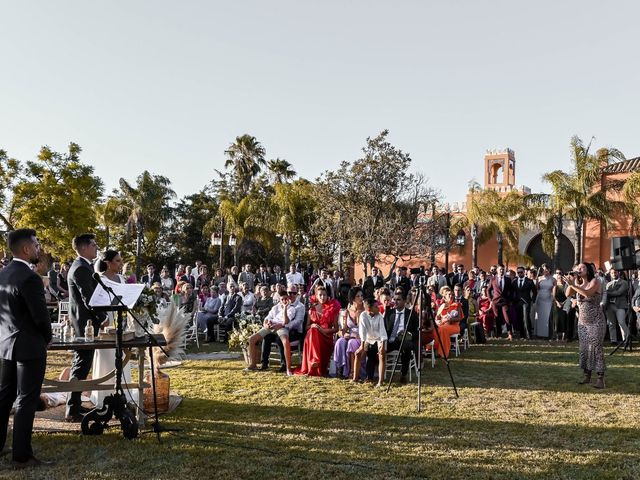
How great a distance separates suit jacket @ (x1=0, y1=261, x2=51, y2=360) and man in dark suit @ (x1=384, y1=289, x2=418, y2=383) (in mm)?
5728

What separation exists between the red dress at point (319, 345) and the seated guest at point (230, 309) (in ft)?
16.4

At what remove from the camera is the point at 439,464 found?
524 cm

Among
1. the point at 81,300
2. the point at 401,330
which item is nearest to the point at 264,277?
the point at 401,330

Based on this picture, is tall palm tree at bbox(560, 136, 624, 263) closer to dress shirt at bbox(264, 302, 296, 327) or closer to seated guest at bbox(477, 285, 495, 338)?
seated guest at bbox(477, 285, 495, 338)

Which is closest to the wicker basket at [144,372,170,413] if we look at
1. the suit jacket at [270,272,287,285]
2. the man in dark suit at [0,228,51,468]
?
the man in dark suit at [0,228,51,468]

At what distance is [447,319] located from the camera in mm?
11852

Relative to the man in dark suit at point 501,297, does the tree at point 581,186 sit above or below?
above

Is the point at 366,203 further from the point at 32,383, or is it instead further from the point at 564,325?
the point at 32,383

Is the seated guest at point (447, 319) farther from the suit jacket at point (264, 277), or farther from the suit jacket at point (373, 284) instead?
the suit jacket at point (264, 277)

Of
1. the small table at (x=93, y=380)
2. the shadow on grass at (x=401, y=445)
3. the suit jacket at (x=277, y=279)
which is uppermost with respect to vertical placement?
the suit jacket at (x=277, y=279)

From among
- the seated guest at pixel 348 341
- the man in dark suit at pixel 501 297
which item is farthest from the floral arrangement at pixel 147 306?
the man in dark suit at pixel 501 297

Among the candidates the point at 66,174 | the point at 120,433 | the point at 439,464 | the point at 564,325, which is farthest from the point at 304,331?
the point at 66,174

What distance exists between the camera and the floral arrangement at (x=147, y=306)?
6.94 m

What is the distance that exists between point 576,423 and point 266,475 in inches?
147
